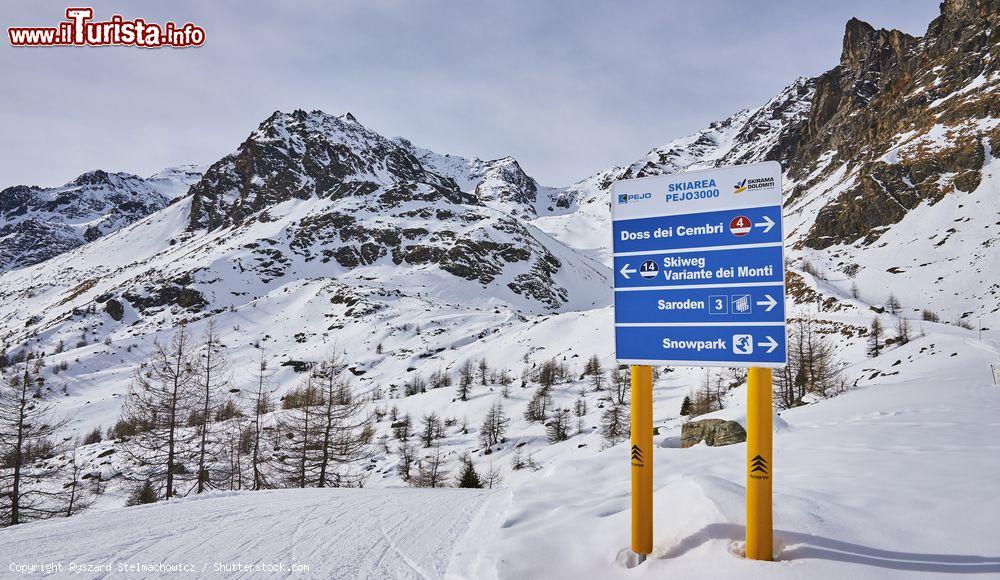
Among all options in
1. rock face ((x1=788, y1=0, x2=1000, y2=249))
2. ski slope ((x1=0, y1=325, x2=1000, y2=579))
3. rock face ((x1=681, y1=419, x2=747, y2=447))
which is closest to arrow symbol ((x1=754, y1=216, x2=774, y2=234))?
ski slope ((x1=0, y1=325, x2=1000, y2=579))

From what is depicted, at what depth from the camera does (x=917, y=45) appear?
522 feet

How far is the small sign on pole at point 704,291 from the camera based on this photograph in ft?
11.4

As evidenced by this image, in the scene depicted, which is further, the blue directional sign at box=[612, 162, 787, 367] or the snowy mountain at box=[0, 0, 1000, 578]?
the snowy mountain at box=[0, 0, 1000, 578]

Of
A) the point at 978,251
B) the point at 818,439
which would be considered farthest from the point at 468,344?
the point at 978,251

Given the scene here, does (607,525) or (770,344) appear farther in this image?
(607,525)

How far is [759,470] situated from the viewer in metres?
3.44

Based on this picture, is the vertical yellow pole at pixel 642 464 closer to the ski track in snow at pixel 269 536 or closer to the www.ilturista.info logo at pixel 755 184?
the www.ilturista.info logo at pixel 755 184

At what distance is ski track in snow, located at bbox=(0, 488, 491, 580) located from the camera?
15.5ft

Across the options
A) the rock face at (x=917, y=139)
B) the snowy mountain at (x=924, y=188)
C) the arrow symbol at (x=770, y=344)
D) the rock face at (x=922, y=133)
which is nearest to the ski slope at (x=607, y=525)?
the arrow symbol at (x=770, y=344)

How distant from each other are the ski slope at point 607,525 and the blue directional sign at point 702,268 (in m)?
1.68

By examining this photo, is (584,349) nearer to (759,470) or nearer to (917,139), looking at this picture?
(759,470)

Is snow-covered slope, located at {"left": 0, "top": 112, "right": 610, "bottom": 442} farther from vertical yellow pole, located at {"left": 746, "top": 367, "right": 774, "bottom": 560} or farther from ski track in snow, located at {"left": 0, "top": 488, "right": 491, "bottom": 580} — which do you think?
vertical yellow pole, located at {"left": 746, "top": 367, "right": 774, "bottom": 560}

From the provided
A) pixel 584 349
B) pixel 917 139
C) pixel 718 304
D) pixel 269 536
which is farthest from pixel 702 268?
pixel 917 139

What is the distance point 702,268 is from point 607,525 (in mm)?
2983
